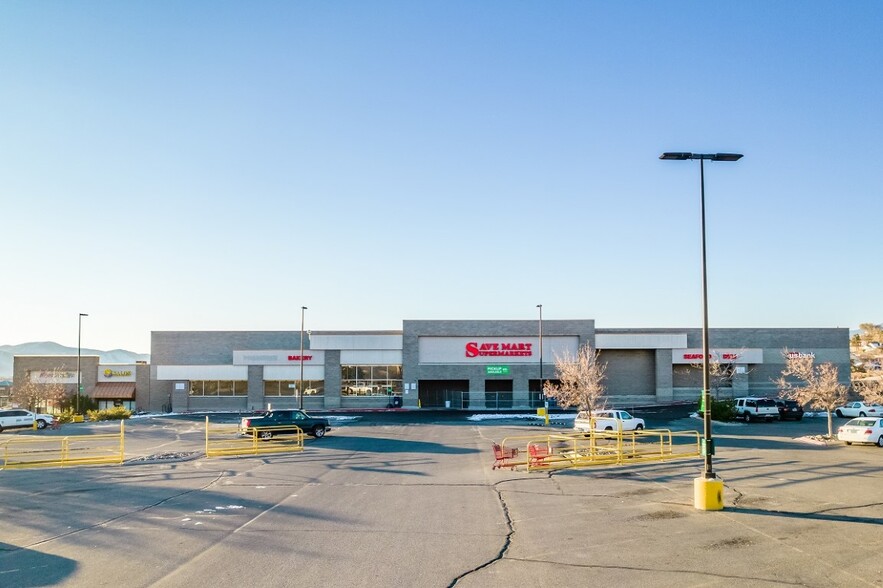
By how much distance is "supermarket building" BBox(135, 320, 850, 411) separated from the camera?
65312mm

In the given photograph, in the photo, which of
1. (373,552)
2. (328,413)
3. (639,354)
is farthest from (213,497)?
(639,354)

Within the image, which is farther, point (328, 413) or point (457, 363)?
point (457, 363)

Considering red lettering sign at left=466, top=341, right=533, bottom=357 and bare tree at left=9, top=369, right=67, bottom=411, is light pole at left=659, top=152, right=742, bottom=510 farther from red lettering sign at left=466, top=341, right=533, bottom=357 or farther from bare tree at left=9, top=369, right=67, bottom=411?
bare tree at left=9, top=369, right=67, bottom=411

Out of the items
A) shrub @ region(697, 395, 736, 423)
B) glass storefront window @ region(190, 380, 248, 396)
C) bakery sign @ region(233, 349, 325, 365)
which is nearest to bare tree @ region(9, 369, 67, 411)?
glass storefront window @ region(190, 380, 248, 396)

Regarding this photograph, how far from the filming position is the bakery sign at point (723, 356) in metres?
66.4

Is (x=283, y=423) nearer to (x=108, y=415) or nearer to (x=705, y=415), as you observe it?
(x=705, y=415)

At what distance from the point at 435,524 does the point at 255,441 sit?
1649cm

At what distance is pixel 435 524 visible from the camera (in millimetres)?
14852

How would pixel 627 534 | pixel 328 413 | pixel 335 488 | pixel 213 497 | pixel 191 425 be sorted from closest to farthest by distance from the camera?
1. pixel 627 534
2. pixel 213 497
3. pixel 335 488
4. pixel 191 425
5. pixel 328 413

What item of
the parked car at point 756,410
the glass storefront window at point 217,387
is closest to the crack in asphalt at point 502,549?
the parked car at point 756,410

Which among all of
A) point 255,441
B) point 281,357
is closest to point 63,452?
point 255,441

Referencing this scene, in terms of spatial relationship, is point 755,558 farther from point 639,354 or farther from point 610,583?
point 639,354

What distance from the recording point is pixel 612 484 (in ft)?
66.8

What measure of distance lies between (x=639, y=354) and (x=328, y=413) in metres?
29.2
